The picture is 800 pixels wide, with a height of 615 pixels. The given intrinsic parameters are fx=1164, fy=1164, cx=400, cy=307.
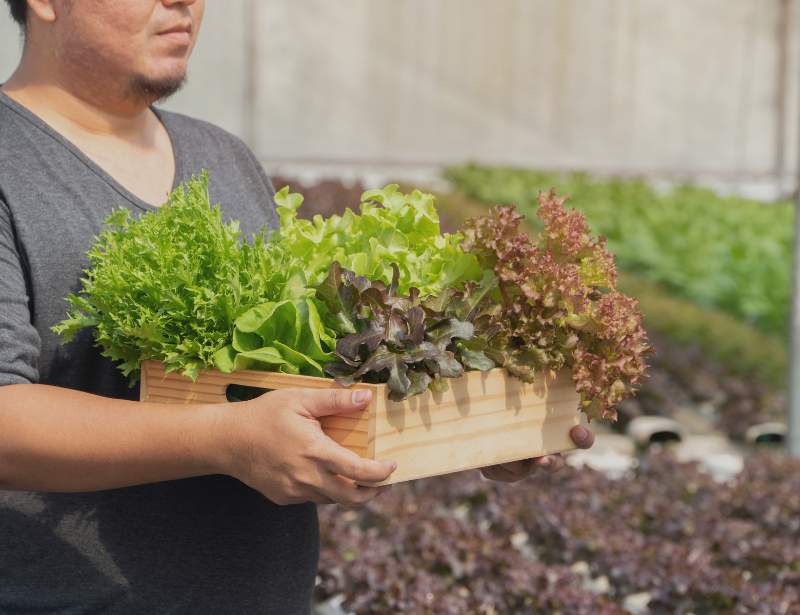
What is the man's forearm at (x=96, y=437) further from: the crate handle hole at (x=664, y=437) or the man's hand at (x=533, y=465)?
the crate handle hole at (x=664, y=437)

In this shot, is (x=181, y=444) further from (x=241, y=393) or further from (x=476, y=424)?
(x=476, y=424)

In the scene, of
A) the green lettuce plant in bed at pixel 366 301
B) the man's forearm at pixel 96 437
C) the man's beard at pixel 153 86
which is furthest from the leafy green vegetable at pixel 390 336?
the man's beard at pixel 153 86

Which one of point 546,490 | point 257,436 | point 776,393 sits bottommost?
point 776,393

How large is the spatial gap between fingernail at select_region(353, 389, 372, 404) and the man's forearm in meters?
0.19

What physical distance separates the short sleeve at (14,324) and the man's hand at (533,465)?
0.81 meters

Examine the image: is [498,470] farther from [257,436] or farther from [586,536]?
[586,536]

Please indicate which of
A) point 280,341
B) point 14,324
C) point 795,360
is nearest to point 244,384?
point 280,341

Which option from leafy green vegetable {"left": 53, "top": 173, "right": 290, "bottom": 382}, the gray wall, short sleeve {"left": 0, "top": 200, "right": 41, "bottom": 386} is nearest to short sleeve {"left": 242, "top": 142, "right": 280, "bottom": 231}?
leafy green vegetable {"left": 53, "top": 173, "right": 290, "bottom": 382}

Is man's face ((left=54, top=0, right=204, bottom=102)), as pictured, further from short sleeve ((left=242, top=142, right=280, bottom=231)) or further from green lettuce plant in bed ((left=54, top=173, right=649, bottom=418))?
short sleeve ((left=242, top=142, right=280, bottom=231))

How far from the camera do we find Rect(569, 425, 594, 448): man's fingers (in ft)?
6.52

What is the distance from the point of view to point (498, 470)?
6.74 feet

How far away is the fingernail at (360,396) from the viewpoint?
1570mm


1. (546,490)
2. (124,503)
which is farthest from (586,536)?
(124,503)

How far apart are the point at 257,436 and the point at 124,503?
444mm
